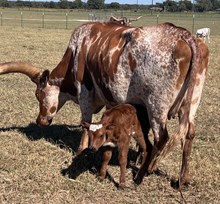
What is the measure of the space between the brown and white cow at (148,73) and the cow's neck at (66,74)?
6.9 inches

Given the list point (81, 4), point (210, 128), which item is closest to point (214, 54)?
point (210, 128)

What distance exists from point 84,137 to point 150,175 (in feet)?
3.72

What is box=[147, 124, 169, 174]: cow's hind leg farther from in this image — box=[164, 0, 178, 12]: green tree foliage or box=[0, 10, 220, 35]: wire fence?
box=[164, 0, 178, 12]: green tree foliage

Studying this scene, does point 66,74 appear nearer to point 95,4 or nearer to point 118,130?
point 118,130

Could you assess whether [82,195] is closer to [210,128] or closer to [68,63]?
[68,63]

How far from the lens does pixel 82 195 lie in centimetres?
501

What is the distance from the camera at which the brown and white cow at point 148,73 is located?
15.3 feet

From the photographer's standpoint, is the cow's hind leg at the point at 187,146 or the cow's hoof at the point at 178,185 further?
the cow's hoof at the point at 178,185

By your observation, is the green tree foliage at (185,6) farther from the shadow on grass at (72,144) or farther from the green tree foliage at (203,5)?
the shadow on grass at (72,144)

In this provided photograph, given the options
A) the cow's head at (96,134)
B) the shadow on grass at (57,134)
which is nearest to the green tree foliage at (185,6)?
the shadow on grass at (57,134)

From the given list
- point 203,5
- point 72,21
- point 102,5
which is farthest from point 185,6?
point 72,21

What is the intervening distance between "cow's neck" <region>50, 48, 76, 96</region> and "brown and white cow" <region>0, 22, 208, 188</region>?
0.17 meters

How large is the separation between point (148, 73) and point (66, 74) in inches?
72.9

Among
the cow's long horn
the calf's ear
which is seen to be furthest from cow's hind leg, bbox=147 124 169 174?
the cow's long horn
